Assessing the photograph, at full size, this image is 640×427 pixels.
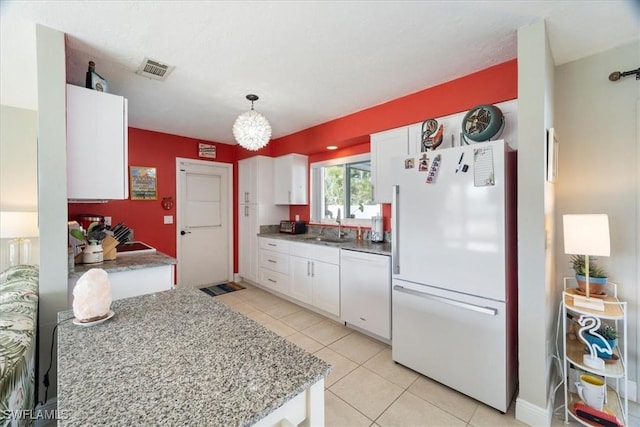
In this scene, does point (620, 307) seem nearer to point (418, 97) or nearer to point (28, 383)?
point (418, 97)

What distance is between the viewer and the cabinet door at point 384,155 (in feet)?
8.80

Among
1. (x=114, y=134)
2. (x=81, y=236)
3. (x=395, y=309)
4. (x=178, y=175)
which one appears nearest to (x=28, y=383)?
(x=81, y=236)

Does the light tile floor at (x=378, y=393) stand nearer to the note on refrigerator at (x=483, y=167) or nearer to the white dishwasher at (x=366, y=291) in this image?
the white dishwasher at (x=366, y=291)

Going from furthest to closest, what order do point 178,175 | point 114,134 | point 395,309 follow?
point 178,175
point 395,309
point 114,134

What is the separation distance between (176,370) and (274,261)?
310 cm

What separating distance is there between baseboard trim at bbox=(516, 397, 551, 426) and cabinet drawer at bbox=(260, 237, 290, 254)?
2717 millimetres

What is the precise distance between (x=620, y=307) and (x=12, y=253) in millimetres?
5173

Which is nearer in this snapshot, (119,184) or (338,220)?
(119,184)

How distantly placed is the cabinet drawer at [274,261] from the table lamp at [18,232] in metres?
2.51

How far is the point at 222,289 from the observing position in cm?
426

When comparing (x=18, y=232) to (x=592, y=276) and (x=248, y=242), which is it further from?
(x=592, y=276)

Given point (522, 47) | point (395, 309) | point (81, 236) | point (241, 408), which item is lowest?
point (395, 309)

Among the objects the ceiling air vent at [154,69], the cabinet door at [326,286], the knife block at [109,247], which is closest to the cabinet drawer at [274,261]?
the cabinet door at [326,286]

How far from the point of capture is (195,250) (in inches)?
170
